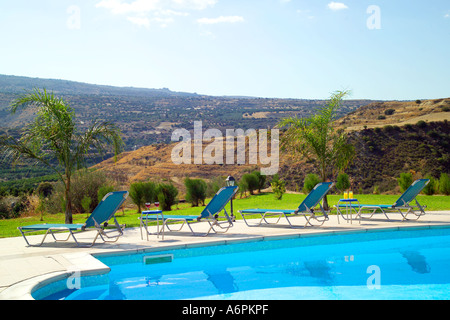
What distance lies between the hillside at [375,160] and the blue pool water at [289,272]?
1912cm

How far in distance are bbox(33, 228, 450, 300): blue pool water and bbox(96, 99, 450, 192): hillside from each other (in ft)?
62.7

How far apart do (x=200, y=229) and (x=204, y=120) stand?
43.7 meters

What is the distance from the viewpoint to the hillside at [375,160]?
3069 cm

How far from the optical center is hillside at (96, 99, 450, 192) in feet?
101

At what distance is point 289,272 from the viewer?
20.7ft

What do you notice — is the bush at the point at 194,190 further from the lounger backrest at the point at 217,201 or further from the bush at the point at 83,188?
the lounger backrest at the point at 217,201

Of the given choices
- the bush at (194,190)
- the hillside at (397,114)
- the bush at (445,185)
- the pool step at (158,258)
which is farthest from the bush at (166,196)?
the hillside at (397,114)

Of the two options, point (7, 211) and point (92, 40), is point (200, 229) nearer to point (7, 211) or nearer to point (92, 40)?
point (7, 211)

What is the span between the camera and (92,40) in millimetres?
22953

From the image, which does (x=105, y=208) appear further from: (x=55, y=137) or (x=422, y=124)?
(x=422, y=124)

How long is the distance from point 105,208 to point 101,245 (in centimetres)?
65

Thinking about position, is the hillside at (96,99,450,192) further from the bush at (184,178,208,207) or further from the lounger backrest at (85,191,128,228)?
the lounger backrest at (85,191,128,228)

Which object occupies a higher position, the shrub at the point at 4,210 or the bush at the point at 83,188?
the bush at the point at 83,188
